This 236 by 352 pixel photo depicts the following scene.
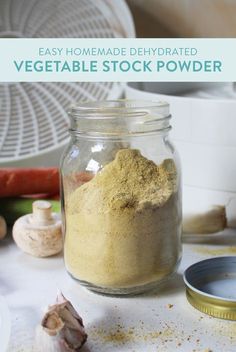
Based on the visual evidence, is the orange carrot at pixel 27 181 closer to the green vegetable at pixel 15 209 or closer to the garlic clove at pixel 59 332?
the green vegetable at pixel 15 209

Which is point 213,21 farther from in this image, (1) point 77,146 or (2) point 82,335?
(2) point 82,335

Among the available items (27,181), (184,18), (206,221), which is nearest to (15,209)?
(27,181)

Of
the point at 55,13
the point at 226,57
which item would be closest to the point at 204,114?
the point at 226,57

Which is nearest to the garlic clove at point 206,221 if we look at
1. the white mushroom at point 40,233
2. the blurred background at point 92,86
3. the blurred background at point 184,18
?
the blurred background at point 92,86

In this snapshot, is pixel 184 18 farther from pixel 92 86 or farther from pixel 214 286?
pixel 214 286

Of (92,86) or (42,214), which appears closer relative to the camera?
(42,214)

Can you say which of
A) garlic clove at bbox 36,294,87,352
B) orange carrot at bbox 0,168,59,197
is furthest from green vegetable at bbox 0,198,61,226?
garlic clove at bbox 36,294,87,352
